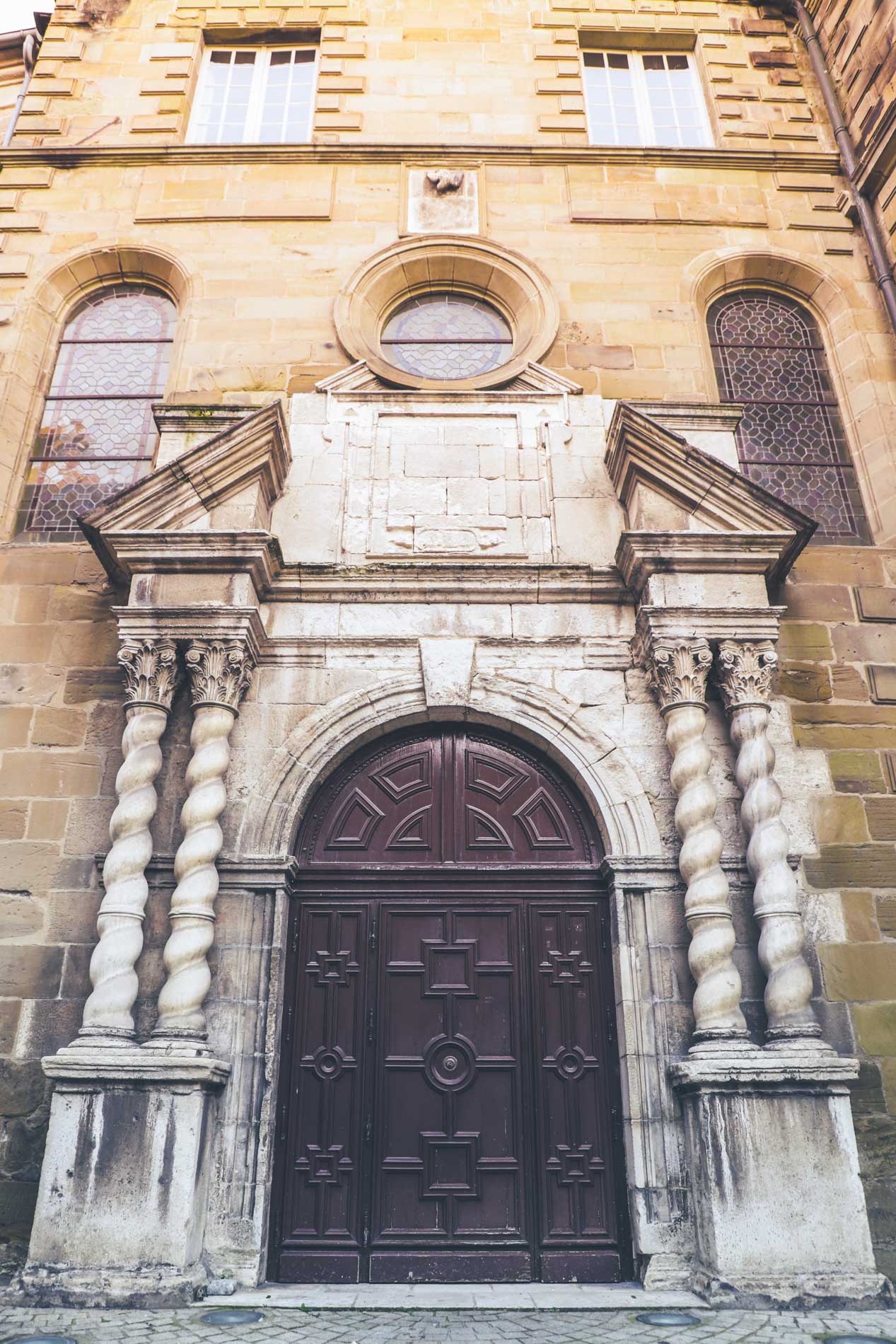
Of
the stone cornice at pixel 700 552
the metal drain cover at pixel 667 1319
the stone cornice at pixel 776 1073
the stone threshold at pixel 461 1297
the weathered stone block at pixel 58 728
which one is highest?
the stone cornice at pixel 700 552

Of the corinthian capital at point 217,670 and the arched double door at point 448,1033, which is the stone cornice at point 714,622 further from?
the corinthian capital at point 217,670

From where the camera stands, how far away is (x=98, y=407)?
8.39 metres

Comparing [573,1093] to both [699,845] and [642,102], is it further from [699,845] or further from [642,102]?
[642,102]

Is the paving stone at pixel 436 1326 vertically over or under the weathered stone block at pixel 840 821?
under

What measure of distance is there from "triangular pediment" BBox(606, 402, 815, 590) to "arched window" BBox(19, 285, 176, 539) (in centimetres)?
412

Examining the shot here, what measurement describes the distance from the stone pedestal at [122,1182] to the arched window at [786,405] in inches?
246

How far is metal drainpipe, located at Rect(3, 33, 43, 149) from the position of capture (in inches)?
379

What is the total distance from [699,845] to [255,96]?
9165 millimetres

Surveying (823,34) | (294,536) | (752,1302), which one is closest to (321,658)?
(294,536)

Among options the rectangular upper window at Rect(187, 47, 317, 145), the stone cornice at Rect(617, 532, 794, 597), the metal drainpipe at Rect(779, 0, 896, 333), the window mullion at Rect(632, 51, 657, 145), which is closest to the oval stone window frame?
the rectangular upper window at Rect(187, 47, 317, 145)

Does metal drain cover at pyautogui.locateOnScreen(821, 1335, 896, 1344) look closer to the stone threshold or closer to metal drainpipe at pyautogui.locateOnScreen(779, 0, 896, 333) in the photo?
the stone threshold

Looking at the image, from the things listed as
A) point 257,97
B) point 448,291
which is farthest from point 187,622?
point 257,97

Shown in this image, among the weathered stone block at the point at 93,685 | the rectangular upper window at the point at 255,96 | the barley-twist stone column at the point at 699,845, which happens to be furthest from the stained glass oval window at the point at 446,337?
the weathered stone block at the point at 93,685

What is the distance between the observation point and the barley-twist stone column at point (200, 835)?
543 cm
